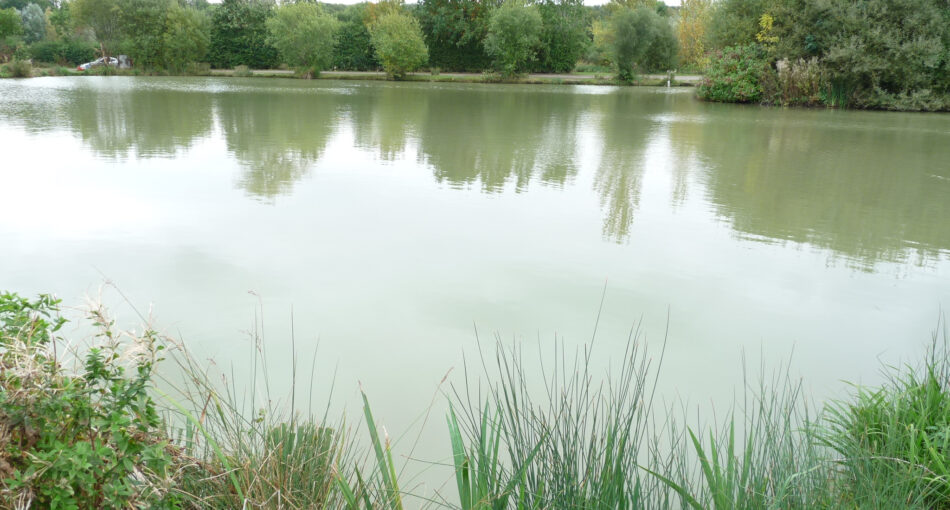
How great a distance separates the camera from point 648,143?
31.6 ft

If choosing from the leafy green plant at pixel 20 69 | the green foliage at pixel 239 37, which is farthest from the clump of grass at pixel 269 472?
the green foliage at pixel 239 37

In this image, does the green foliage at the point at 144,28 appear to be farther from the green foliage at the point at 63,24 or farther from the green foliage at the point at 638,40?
the green foliage at the point at 638,40

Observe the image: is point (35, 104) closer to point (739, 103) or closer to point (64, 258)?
point (64, 258)

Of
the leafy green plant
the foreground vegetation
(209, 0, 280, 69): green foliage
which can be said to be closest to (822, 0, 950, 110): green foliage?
the foreground vegetation

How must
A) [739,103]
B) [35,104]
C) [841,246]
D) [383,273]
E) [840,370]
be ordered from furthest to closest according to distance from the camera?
[739,103], [35,104], [841,246], [383,273], [840,370]

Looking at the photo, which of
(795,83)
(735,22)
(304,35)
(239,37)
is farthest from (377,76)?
(795,83)

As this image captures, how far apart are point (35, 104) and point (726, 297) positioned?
14006 mm

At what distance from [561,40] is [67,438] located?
33.0 metres

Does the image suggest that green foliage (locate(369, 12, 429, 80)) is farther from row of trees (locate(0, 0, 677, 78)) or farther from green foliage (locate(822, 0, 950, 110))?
green foliage (locate(822, 0, 950, 110))

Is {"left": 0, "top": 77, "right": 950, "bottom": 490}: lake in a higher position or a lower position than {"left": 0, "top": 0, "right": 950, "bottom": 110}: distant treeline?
lower

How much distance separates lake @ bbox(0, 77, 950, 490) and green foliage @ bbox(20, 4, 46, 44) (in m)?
38.6

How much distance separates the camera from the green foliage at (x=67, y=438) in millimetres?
1405

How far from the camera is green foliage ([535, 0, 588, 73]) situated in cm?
3189

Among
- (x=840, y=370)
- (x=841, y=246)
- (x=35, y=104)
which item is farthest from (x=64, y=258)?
(x=35, y=104)
